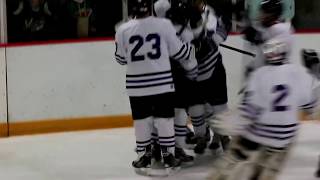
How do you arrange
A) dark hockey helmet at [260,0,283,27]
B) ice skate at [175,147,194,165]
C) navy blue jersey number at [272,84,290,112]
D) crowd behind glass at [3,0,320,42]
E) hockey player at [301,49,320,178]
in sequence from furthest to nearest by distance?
crowd behind glass at [3,0,320,42] < ice skate at [175,147,194,165] < hockey player at [301,49,320,178] < dark hockey helmet at [260,0,283,27] < navy blue jersey number at [272,84,290,112]

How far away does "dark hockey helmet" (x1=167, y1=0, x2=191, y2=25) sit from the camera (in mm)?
3947

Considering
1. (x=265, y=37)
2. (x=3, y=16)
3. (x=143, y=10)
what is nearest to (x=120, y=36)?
(x=143, y=10)

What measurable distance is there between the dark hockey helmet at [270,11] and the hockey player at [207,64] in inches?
37.2

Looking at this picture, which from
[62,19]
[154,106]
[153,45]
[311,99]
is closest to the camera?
[311,99]

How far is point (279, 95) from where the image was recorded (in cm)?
278

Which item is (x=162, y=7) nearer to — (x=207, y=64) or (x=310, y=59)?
(x=207, y=64)

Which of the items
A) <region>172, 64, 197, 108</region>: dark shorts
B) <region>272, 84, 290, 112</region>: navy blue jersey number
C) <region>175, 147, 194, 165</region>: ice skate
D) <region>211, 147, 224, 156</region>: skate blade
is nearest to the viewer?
<region>272, 84, 290, 112</region>: navy blue jersey number

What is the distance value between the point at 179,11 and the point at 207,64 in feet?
1.23

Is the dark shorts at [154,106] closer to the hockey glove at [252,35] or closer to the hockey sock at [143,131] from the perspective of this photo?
the hockey sock at [143,131]

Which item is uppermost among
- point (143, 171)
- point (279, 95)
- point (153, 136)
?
point (279, 95)

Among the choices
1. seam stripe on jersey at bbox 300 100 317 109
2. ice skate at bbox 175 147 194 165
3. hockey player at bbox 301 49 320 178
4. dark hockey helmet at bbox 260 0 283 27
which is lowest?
ice skate at bbox 175 147 194 165

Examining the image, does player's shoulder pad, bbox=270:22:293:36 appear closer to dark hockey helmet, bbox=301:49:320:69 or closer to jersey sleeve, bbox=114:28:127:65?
dark hockey helmet, bbox=301:49:320:69

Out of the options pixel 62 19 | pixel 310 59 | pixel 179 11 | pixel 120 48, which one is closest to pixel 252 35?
pixel 310 59

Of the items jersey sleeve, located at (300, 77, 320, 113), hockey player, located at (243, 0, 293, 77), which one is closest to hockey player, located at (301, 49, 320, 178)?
hockey player, located at (243, 0, 293, 77)
